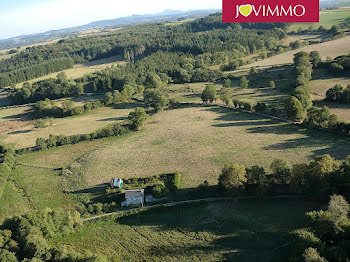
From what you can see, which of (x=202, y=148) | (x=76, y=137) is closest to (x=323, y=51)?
(x=202, y=148)

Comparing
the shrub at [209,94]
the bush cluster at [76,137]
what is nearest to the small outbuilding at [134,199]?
the bush cluster at [76,137]

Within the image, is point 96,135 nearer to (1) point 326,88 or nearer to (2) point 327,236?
(2) point 327,236

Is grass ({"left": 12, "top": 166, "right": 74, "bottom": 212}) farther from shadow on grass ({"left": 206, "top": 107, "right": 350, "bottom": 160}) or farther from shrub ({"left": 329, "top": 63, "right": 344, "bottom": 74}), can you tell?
shrub ({"left": 329, "top": 63, "right": 344, "bottom": 74})

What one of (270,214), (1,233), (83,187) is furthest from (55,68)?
(270,214)

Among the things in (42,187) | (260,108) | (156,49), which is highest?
(156,49)

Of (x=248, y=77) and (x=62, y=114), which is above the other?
(x=248, y=77)

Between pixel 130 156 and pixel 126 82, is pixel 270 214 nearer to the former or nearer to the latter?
pixel 130 156

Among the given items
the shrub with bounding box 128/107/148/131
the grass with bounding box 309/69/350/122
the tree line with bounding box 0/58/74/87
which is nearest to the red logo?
the grass with bounding box 309/69/350/122

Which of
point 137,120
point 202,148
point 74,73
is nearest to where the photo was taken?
point 202,148
